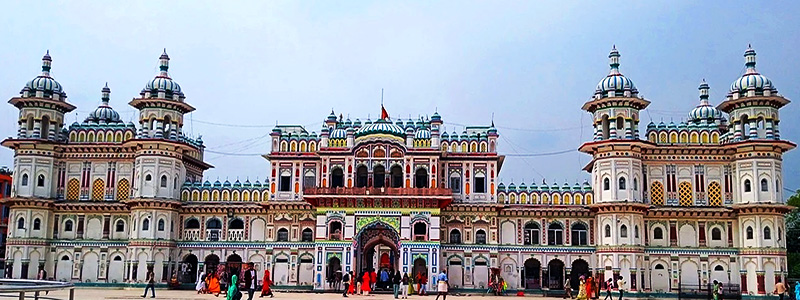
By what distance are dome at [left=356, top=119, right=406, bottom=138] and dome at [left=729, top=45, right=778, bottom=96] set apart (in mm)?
19380

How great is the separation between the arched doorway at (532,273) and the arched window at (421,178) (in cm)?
770

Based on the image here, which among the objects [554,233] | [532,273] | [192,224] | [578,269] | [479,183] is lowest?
[532,273]

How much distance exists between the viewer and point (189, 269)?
4966 cm

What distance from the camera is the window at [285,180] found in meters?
48.9

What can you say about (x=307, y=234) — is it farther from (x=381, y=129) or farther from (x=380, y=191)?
(x=381, y=129)

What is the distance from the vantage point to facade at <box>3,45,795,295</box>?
44.8 metres

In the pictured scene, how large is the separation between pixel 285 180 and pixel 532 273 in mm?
15987

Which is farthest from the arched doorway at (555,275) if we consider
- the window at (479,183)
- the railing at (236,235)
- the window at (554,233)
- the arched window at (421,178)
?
the railing at (236,235)

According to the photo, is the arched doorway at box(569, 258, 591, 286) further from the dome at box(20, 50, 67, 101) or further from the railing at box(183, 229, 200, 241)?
the dome at box(20, 50, 67, 101)

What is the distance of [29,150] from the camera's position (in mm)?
48344

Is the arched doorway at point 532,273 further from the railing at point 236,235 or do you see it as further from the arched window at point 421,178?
the railing at point 236,235

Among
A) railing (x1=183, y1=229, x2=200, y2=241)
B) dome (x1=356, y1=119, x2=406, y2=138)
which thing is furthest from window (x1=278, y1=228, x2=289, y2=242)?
dome (x1=356, y1=119, x2=406, y2=138)

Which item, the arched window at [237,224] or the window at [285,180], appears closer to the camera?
the window at [285,180]

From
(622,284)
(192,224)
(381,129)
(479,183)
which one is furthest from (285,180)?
(622,284)
